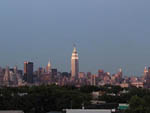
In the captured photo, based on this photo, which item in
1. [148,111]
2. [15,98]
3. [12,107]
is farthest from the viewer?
[15,98]

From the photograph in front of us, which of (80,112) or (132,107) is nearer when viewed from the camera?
(80,112)

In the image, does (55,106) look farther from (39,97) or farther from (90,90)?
(90,90)

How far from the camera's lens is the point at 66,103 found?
6359 centimetres

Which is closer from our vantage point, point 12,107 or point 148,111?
point 148,111

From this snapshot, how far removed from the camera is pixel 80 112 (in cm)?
3709

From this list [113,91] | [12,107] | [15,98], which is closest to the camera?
[12,107]

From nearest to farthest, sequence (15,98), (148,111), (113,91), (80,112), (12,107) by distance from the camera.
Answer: (80,112)
(148,111)
(12,107)
(15,98)
(113,91)

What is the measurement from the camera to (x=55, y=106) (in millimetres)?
64500

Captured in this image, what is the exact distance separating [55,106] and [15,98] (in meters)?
4.87

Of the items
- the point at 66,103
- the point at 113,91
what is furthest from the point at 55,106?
the point at 113,91

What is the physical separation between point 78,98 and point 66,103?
3.35 meters

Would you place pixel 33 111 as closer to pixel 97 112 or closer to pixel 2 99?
pixel 2 99

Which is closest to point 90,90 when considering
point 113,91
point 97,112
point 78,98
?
point 113,91

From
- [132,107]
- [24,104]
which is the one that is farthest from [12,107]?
[132,107]
